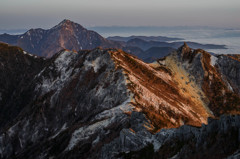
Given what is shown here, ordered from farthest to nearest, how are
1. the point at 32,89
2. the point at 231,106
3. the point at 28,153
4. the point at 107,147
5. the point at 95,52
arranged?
the point at 32,89, the point at 95,52, the point at 231,106, the point at 28,153, the point at 107,147

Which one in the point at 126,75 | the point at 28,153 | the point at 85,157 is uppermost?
the point at 126,75

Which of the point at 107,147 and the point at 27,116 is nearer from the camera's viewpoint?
the point at 107,147

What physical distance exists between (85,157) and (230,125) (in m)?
48.7

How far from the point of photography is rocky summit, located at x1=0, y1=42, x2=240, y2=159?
45.0 metres

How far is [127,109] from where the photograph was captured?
82.4 meters

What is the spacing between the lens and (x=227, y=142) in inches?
1328

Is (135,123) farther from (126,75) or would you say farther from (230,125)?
(126,75)

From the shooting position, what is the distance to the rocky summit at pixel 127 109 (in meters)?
45.0

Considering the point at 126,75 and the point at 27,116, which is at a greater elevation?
the point at 126,75

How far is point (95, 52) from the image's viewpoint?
452 feet

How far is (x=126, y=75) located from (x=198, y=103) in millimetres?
52338

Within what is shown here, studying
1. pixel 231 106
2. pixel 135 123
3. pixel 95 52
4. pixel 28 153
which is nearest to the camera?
pixel 135 123

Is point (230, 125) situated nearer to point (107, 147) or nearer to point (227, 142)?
point (227, 142)

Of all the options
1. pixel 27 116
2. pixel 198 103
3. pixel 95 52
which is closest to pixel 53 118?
pixel 27 116
